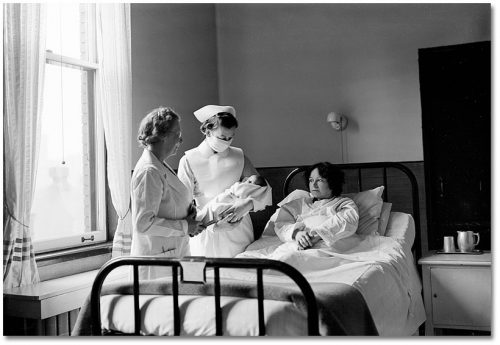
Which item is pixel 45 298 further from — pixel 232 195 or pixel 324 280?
pixel 324 280

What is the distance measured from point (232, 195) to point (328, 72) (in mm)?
1294

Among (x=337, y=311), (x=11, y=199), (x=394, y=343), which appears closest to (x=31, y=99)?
(x=11, y=199)

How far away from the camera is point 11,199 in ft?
8.70

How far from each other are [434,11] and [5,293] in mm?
2819

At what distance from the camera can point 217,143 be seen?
9.89 feet

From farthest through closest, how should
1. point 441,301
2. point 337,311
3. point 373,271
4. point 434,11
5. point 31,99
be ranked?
point 434,11, point 441,301, point 31,99, point 373,271, point 337,311

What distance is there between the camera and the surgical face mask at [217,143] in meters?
3.01

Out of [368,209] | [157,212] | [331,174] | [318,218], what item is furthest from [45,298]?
[368,209]

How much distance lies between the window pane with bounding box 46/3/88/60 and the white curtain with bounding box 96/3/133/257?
0.09m

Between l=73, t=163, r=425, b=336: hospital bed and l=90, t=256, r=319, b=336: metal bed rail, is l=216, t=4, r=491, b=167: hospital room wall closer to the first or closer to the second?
l=73, t=163, r=425, b=336: hospital bed

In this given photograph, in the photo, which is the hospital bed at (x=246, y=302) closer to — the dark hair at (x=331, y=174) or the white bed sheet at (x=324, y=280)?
the white bed sheet at (x=324, y=280)

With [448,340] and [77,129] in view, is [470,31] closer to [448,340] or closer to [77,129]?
[448,340]

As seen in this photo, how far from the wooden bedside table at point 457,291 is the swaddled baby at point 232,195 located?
97 cm

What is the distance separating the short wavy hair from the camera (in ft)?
7.86
